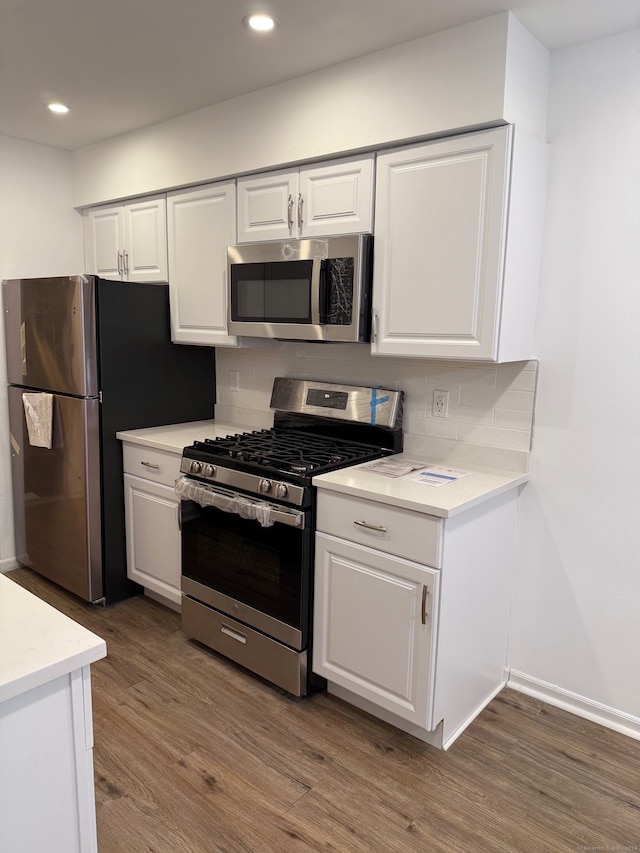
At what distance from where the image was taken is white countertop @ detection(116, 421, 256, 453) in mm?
2857

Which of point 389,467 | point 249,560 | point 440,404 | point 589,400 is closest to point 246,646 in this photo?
point 249,560

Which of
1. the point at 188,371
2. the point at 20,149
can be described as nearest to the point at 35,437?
the point at 188,371

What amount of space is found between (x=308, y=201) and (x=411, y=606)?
1654mm

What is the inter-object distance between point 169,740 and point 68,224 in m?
2.96

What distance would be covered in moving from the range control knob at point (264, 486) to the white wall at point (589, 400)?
1.03 m

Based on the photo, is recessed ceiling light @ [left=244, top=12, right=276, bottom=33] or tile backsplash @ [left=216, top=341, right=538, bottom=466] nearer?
recessed ceiling light @ [left=244, top=12, right=276, bottom=33]

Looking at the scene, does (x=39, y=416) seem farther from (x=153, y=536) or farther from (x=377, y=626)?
(x=377, y=626)

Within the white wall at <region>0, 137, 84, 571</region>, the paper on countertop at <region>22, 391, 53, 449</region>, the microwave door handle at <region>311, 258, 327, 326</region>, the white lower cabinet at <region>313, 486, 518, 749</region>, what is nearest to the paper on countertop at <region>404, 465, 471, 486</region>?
the white lower cabinet at <region>313, 486, 518, 749</region>

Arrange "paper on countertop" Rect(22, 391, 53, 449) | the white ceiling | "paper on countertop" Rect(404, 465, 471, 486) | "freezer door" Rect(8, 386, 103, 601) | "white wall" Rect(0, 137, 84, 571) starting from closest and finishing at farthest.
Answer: the white ceiling → "paper on countertop" Rect(404, 465, 471, 486) → "freezer door" Rect(8, 386, 103, 601) → "paper on countertop" Rect(22, 391, 53, 449) → "white wall" Rect(0, 137, 84, 571)

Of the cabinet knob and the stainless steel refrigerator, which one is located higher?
the cabinet knob

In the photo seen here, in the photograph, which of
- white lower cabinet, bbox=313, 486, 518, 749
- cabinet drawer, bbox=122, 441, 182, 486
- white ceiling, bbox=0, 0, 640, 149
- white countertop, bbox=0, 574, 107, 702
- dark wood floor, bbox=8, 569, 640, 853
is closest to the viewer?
white countertop, bbox=0, 574, 107, 702

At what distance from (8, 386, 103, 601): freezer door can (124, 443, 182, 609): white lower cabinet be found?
16 centimetres

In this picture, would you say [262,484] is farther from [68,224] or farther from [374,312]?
[68,224]

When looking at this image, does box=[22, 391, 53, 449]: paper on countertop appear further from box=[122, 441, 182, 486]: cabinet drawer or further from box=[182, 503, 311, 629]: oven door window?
box=[182, 503, 311, 629]: oven door window
